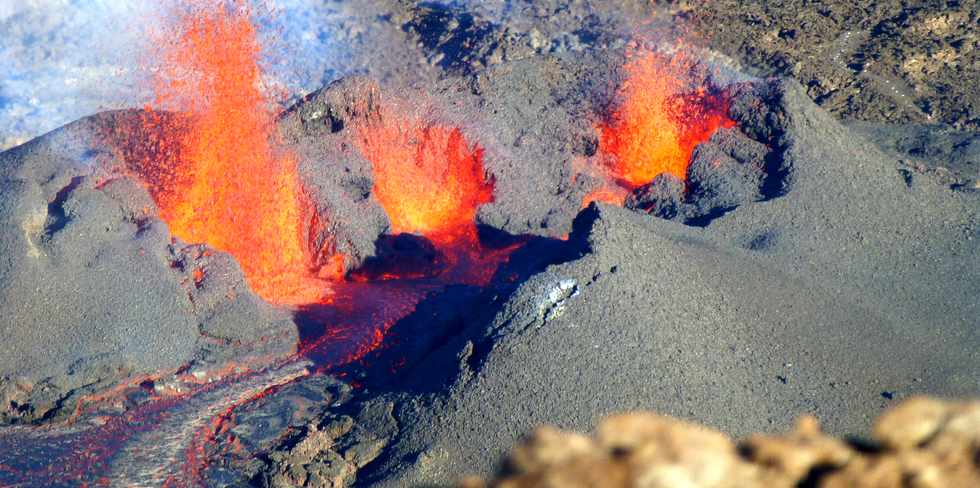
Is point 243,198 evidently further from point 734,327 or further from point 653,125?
point 734,327

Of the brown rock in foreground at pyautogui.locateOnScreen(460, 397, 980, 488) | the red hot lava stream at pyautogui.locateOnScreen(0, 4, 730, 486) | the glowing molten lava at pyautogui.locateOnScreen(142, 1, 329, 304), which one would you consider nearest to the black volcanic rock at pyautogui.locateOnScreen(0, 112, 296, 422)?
the red hot lava stream at pyautogui.locateOnScreen(0, 4, 730, 486)

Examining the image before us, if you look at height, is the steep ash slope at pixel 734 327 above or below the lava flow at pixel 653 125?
below

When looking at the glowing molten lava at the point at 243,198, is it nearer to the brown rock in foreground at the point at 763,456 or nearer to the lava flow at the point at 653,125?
the lava flow at the point at 653,125

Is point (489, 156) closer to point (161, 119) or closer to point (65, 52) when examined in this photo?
point (161, 119)

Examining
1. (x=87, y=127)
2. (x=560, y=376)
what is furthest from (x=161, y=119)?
(x=560, y=376)

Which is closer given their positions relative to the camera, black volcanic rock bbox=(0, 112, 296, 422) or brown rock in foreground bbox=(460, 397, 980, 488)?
brown rock in foreground bbox=(460, 397, 980, 488)

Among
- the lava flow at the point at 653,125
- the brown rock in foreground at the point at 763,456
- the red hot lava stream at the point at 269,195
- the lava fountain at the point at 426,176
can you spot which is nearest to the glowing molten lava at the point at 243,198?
the red hot lava stream at the point at 269,195

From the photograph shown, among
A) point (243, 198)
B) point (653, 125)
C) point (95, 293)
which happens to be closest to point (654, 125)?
point (653, 125)

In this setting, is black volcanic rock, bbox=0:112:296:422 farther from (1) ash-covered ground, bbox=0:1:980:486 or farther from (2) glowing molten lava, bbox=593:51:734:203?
(2) glowing molten lava, bbox=593:51:734:203
